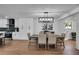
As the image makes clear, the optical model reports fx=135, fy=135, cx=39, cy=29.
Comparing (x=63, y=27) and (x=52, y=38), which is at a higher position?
(x=63, y=27)

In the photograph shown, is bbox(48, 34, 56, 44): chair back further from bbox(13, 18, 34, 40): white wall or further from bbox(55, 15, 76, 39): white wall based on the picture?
bbox(55, 15, 76, 39): white wall

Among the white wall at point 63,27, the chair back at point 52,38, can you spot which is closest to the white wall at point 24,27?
the white wall at point 63,27

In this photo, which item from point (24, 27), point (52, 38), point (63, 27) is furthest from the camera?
point (63, 27)

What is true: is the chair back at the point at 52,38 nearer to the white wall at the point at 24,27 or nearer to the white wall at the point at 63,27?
the white wall at the point at 24,27

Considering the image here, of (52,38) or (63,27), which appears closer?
(52,38)

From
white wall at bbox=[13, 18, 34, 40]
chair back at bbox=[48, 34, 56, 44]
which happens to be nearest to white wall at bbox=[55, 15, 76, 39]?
white wall at bbox=[13, 18, 34, 40]

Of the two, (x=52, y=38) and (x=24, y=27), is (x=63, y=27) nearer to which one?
(x=24, y=27)

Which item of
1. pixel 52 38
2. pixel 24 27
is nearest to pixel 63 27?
pixel 24 27

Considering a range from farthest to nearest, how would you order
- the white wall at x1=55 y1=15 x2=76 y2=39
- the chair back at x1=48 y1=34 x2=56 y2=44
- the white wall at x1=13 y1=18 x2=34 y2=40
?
the white wall at x1=55 y1=15 x2=76 y2=39
the white wall at x1=13 y1=18 x2=34 y2=40
the chair back at x1=48 y1=34 x2=56 y2=44
